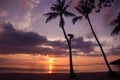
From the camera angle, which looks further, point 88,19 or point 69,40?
point 88,19

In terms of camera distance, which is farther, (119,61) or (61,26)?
(119,61)

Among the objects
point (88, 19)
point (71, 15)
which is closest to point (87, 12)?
point (88, 19)

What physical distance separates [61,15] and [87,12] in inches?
163

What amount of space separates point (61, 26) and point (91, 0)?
15264mm

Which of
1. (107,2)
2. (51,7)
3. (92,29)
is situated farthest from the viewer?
(92,29)

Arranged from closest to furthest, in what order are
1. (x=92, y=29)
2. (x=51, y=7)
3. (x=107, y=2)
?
1. (x=107, y=2)
2. (x=51, y=7)
3. (x=92, y=29)

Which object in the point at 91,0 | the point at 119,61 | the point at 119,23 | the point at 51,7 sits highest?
the point at 51,7

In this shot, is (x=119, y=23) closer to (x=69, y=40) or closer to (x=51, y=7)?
(x=69, y=40)

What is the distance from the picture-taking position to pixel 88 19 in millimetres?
32469

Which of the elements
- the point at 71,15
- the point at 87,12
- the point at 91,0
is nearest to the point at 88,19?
the point at 87,12

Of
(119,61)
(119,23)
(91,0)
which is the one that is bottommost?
(119,61)

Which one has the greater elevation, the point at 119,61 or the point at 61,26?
the point at 61,26

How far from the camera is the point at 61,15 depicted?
2975 cm

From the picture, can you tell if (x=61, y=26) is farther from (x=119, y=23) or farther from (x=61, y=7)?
(x=119, y=23)
